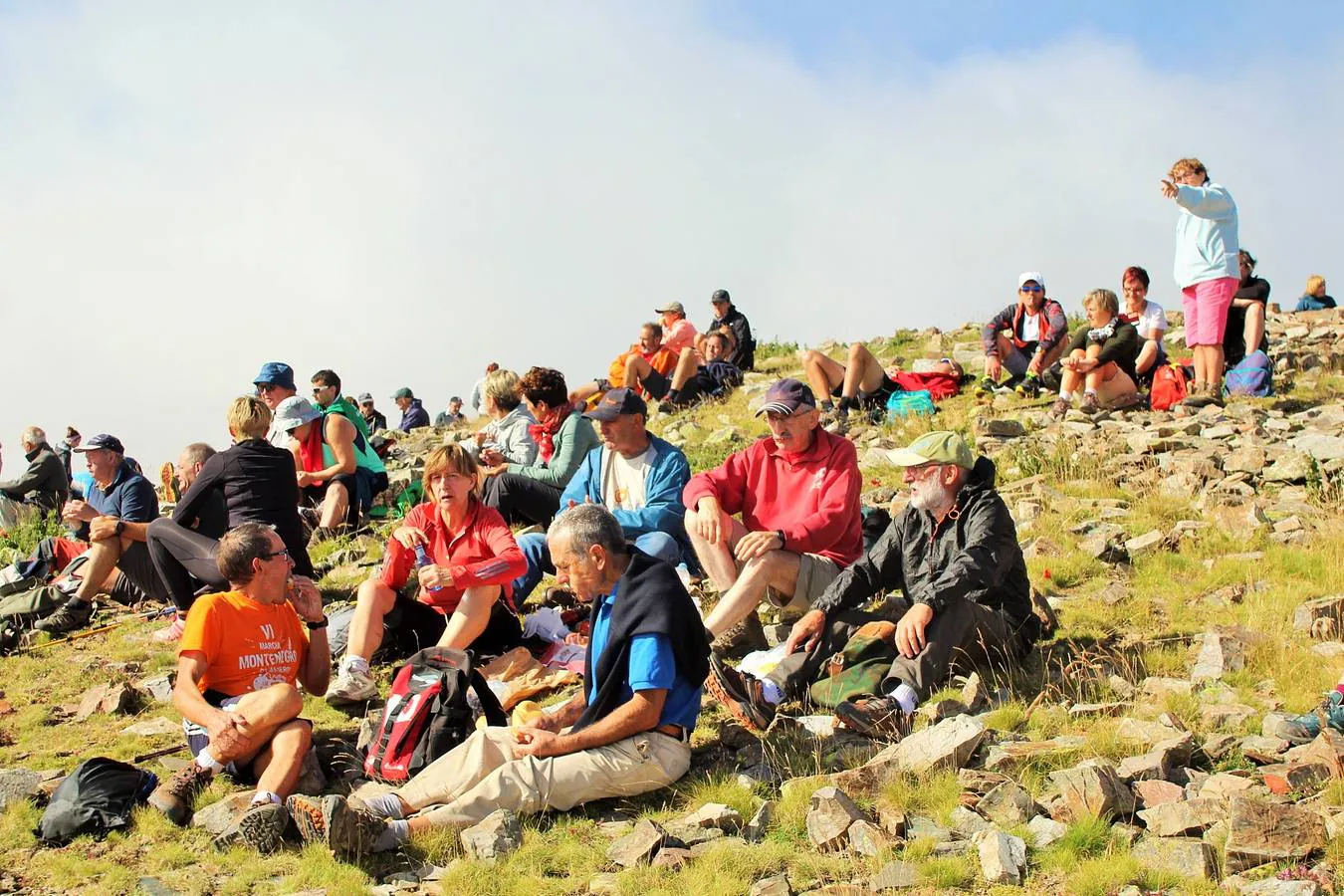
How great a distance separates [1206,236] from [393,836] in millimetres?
10099

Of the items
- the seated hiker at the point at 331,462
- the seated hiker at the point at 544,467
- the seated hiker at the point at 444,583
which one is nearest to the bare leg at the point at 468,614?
the seated hiker at the point at 444,583

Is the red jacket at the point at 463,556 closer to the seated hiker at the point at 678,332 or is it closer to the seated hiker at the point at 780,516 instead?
the seated hiker at the point at 780,516

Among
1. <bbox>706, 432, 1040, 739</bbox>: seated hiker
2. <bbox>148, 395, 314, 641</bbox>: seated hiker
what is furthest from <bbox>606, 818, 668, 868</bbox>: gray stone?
<bbox>148, 395, 314, 641</bbox>: seated hiker

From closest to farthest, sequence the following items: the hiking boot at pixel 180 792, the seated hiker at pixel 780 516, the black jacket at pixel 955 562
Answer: the hiking boot at pixel 180 792
the black jacket at pixel 955 562
the seated hiker at pixel 780 516

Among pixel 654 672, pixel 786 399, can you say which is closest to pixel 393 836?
pixel 654 672

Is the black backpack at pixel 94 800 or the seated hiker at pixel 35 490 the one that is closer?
the black backpack at pixel 94 800

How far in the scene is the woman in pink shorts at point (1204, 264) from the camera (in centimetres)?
1194

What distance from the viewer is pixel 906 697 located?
643 cm

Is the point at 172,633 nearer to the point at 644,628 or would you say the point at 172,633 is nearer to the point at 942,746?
the point at 644,628

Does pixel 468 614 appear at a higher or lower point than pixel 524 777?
higher

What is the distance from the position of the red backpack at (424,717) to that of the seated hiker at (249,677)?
0.39m

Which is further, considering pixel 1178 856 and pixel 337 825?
pixel 337 825

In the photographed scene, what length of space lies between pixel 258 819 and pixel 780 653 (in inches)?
119

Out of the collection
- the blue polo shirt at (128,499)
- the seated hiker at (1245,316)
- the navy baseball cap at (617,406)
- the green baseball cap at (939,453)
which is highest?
the seated hiker at (1245,316)
